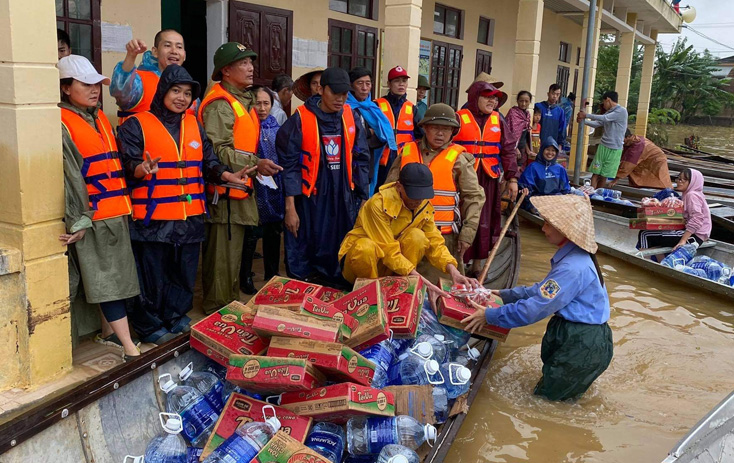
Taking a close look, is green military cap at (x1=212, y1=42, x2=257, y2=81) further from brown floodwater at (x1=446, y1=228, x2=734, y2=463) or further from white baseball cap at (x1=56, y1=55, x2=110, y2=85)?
brown floodwater at (x1=446, y1=228, x2=734, y2=463)

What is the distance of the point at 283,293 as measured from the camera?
3.96 m

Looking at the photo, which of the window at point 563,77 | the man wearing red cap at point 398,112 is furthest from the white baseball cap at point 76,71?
the window at point 563,77

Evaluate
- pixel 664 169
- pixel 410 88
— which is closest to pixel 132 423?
pixel 410 88

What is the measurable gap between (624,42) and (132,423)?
1870 cm

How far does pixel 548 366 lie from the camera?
4.05 metres

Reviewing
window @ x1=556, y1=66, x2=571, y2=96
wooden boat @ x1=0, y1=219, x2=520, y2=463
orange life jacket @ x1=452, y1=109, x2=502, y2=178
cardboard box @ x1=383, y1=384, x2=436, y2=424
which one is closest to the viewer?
wooden boat @ x1=0, y1=219, x2=520, y2=463

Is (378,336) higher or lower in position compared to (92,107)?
lower

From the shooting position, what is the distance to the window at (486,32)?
1379 centimetres

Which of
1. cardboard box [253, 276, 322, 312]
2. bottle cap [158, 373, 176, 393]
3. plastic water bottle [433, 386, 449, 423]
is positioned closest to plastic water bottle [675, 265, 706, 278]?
plastic water bottle [433, 386, 449, 423]

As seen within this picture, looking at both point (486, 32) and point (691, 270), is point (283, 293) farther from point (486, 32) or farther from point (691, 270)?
point (486, 32)

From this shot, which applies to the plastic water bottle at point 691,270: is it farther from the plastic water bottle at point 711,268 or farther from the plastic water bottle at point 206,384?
the plastic water bottle at point 206,384

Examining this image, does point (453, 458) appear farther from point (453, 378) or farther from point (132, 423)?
point (132, 423)

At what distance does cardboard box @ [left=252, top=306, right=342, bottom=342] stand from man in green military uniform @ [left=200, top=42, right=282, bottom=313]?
4.61ft

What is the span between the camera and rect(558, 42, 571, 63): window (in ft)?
63.8
